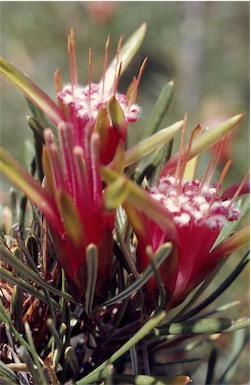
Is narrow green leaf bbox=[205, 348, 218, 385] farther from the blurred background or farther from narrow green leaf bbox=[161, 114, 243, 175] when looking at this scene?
the blurred background

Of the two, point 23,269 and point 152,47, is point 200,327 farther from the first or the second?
point 152,47

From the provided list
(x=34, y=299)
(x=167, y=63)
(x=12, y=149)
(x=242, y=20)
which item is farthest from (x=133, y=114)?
(x=242, y=20)

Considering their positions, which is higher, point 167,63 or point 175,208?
point 167,63

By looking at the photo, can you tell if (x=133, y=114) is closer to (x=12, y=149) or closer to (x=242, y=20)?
(x=12, y=149)

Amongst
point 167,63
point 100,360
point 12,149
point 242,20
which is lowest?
point 100,360

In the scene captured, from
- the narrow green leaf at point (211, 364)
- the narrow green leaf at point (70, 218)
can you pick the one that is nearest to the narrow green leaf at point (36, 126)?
the narrow green leaf at point (70, 218)

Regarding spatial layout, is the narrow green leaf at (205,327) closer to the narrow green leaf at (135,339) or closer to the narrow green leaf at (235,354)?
the narrow green leaf at (135,339)

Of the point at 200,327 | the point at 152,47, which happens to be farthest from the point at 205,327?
the point at 152,47
